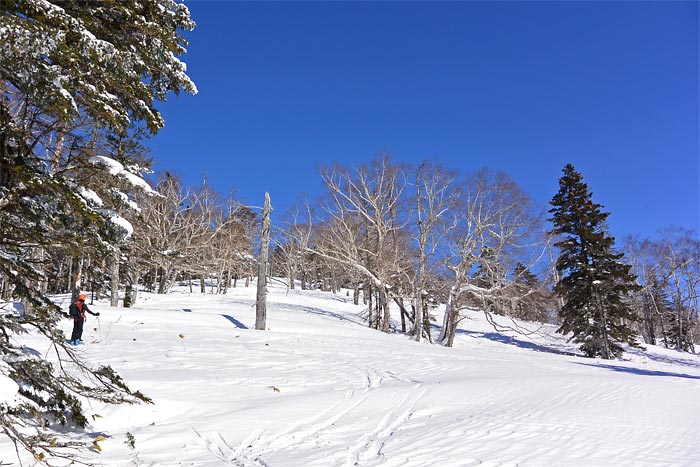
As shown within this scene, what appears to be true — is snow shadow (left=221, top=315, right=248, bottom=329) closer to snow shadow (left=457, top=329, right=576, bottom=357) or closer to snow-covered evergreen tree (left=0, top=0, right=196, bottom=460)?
snow-covered evergreen tree (left=0, top=0, right=196, bottom=460)

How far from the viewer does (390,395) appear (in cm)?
770

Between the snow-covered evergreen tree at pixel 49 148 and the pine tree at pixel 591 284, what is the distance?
22079mm

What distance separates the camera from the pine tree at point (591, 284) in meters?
20.8

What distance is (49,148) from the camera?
405 cm

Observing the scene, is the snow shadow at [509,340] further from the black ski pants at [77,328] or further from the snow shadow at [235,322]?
the black ski pants at [77,328]

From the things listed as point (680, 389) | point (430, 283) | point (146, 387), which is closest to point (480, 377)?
point (680, 389)

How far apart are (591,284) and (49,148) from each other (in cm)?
2292

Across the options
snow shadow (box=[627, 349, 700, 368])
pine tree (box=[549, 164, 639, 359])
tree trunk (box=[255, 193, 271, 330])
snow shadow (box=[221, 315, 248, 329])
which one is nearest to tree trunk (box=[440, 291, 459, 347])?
pine tree (box=[549, 164, 639, 359])

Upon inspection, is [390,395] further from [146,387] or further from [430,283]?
[430,283]

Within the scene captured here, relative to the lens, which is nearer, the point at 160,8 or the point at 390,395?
the point at 160,8

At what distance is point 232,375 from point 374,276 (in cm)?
1489

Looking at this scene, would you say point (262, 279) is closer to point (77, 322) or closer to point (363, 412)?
point (77, 322)

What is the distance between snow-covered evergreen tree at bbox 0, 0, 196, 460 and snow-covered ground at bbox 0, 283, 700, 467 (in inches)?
41.9

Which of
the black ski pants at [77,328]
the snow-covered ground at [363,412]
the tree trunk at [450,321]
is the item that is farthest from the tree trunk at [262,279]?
the tree trunk at [450,321]
